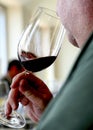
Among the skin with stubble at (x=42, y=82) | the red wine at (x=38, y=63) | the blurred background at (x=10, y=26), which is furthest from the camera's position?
the blurred background at (x=10, y=26)

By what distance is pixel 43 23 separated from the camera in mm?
859

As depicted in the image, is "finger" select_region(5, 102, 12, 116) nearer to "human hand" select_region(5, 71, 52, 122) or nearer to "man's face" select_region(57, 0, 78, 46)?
"human hand" select_region(5, 71, 52, 122)

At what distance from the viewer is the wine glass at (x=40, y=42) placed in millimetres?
762

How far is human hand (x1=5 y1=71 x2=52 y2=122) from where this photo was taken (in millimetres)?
782

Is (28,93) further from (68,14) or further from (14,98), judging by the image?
(68,14)

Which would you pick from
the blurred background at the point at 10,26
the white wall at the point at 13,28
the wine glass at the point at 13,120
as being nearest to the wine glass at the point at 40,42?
the wine glass at the point at 13,120

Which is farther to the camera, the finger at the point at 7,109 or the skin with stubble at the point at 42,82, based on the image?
the finger at the point at 7,109

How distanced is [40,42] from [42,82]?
102mm

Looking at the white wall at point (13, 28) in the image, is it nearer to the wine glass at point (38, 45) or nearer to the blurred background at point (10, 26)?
the blurred background at point (10, 26)

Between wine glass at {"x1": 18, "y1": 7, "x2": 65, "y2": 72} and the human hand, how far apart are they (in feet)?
0.11

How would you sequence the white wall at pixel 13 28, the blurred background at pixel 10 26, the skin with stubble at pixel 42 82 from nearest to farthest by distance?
→ the skin with stubble at pixel 42 82
the blurred background at pixel 10 26
the white wall at pixel 13 28

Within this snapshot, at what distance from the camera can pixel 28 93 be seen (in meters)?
0.78

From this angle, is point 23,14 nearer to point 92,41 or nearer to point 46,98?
point 46,98

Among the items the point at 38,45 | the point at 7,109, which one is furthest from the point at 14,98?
the point at 38,45
